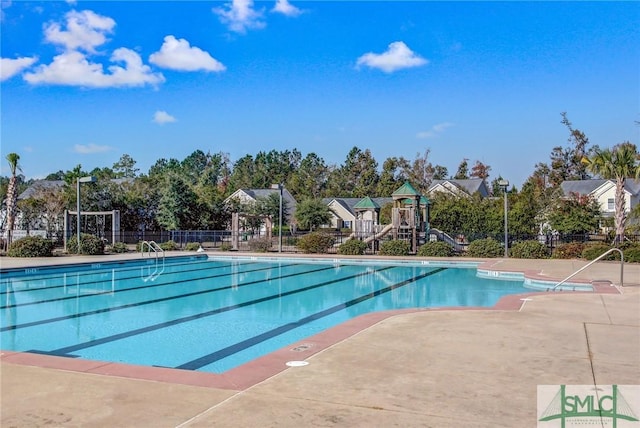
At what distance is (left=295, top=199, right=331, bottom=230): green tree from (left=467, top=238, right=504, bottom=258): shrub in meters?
22.3

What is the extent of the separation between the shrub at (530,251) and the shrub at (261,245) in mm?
12719

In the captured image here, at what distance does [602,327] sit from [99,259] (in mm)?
19819

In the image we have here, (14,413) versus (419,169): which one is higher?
(419,169)

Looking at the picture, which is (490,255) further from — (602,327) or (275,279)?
(602,327)

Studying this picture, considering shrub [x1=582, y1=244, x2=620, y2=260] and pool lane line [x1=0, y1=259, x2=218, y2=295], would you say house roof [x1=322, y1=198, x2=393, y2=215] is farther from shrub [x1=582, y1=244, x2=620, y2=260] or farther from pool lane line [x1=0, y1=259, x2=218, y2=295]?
shrub [x1=582, y1=244, x2=620, y2=260]

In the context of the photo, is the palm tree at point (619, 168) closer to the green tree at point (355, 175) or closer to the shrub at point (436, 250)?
the shrub at point (436, 250)

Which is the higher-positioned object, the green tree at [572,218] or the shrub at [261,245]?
the green tree at [572,218]

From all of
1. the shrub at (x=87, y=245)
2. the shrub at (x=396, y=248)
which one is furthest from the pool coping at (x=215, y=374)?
the shrub at (x=87, y=245)

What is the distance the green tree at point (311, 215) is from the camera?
4631cm

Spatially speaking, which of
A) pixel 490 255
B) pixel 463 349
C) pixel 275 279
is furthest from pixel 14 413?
pixel 490 255

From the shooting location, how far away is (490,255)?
2514cm

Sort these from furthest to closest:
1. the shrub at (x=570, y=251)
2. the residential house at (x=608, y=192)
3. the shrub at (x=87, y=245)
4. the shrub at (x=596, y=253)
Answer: the residential house at (x=608, y=192), the shrub at (x=87, y=245), the shrub at (x=570, y=251), the shrub at (x=596, y=253)

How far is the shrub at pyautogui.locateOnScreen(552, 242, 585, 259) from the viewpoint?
2330 cm

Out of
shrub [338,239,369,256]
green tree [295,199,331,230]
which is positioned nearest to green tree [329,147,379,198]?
green tree [295,199,331,230]
